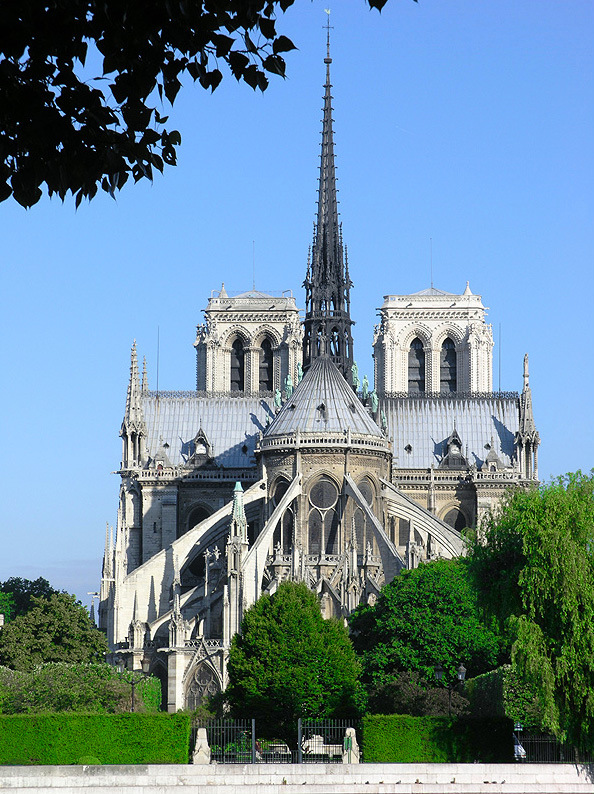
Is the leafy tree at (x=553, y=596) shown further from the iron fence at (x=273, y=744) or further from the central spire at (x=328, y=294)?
the central spire at (x=328, y=294)

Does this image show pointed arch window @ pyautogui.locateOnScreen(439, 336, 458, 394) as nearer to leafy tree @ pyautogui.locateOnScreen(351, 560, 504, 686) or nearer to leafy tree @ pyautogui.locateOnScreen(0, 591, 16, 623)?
leafy tree @ pyautogui.locateOnScreen(0, 591, 16, 623)

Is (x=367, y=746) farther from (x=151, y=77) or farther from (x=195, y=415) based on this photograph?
(x=195, y=415)

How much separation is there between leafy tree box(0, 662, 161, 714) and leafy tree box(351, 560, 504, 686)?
11874mm

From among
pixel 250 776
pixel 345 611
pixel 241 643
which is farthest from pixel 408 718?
pixel 345 611

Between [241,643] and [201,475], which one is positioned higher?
[201,475]

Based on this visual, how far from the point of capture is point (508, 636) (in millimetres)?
59219

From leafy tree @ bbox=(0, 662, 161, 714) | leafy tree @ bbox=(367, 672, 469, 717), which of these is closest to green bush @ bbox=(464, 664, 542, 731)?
leafy tree @ bbox=(367, 672, 469, 717)

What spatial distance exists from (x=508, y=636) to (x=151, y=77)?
143ft

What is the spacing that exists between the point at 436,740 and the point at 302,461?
44766 mm

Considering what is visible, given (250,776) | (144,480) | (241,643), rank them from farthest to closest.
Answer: (144,480) < (241,643) < (250,776)

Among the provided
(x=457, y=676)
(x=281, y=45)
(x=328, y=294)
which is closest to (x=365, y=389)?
(x=328, y=294)

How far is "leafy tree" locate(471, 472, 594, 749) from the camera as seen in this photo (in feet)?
176

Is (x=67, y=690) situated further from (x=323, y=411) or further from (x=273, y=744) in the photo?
(x=323, y=411)

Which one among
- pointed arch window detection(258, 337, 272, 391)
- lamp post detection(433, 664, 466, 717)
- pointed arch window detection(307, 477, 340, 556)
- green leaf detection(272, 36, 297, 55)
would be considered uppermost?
pointed arch window detection(258, 337, 272, 391)
